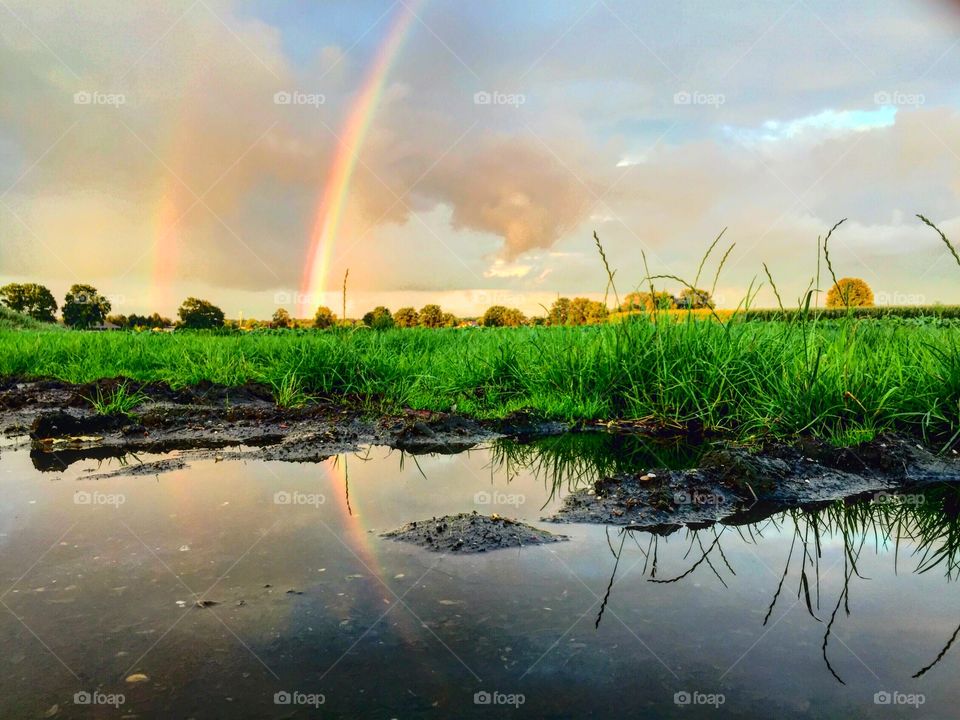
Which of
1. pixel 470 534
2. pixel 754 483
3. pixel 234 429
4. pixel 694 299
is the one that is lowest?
pixel 470 534

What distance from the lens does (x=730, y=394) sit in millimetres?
6324

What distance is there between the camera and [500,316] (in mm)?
16516

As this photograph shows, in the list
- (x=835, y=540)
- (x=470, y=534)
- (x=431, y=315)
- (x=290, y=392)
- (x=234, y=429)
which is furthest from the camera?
(x=431, y=315)

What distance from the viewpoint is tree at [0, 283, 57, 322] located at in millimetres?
35381

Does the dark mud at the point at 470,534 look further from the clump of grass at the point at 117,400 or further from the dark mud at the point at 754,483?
the clump of grass at the point at 117,400

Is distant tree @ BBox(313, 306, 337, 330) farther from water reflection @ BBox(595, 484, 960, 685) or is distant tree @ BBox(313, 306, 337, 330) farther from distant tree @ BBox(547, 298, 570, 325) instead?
water reflection @ BBox(595, 484, 960, 685)

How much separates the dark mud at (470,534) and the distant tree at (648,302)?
13.6 feet

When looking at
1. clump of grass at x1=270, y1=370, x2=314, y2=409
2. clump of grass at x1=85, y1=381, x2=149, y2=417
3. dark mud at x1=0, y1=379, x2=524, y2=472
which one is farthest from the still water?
clump of grass at x1=270, y1=370, x2=314, y2=409

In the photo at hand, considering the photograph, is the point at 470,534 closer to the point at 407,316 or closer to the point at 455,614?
the point at 455,614

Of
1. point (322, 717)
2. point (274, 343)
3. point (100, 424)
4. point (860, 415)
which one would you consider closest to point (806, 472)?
point (860, 415)

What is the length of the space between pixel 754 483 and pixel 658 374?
2.24 m

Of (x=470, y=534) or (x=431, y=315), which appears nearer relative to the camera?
(x=470, y=534)

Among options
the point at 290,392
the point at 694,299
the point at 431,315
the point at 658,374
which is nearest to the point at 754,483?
the point at 658,374

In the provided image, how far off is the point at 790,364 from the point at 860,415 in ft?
2.38
